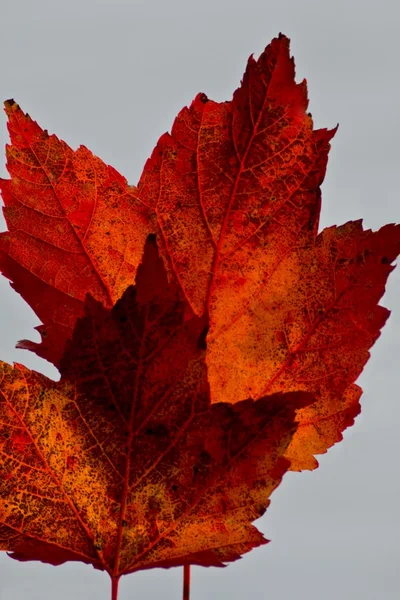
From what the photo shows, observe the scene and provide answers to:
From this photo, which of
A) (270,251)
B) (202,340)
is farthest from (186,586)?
(270,251)

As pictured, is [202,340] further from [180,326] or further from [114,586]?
[114,586]

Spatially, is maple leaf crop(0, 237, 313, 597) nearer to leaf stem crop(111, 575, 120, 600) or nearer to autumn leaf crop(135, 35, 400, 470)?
leaf stem crop(111, 575, 120, 600)

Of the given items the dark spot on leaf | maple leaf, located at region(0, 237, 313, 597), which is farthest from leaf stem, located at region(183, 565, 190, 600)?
the dark spot on leaf

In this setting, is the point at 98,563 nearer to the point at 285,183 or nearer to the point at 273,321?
the point at 273,321

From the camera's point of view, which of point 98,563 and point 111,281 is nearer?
point 98,563

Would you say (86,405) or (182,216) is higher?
(182,216)

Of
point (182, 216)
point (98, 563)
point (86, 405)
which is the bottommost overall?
point (98, 563)

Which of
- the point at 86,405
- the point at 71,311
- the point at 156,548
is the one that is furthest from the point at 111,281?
the point at 156,548
